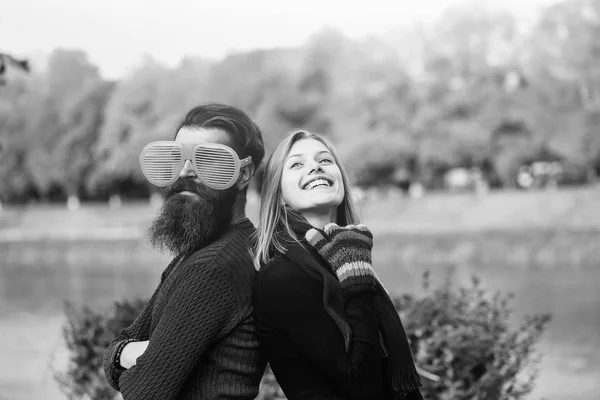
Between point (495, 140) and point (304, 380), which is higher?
point (495, 140)

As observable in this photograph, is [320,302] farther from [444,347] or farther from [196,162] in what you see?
[444,347]

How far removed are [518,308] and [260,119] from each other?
24716mm

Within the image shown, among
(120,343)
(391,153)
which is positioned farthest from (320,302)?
(391,153)

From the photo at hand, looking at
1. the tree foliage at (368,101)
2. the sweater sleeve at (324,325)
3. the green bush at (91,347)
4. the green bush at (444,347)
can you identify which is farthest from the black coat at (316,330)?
the tree foliage at (368,101)

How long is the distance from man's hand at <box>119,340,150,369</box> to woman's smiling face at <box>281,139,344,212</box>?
1.63 feet

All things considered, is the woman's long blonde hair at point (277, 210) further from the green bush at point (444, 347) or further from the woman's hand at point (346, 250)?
the green bush at point (444, 347)

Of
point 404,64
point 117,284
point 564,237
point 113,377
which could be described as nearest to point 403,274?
point 564,237

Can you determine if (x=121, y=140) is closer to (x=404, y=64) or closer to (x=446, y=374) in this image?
(x=404, y=64)

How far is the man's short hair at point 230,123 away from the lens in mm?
1997

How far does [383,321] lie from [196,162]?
0.57 metres

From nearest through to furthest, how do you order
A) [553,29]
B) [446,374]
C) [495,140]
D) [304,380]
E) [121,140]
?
[304,380], [446,374], [495,140], [553,29], [121,140]

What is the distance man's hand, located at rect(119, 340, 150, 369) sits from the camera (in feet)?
6.31

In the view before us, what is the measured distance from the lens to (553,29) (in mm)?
32281

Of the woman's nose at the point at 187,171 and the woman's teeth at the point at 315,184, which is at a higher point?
the woman's teeth at the point at 315,184
